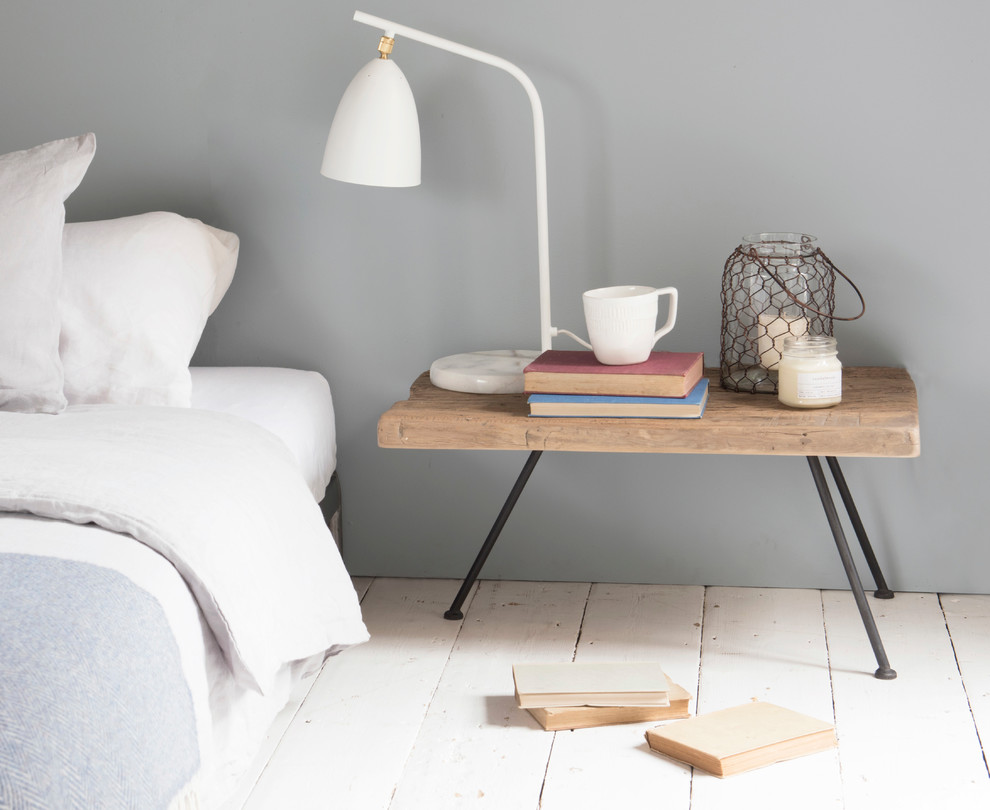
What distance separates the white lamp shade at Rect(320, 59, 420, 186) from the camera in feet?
→ 6.59

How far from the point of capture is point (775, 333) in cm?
204

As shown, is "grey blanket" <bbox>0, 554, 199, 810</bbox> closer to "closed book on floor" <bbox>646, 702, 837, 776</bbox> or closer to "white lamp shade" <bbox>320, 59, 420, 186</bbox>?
"closed book on floor" <bbox>646, 702, 837, 776</bbox>

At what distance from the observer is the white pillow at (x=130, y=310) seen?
1.92 metres

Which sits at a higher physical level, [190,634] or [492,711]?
[190,634]

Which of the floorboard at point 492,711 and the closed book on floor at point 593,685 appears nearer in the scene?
the floorboard at point 492,711

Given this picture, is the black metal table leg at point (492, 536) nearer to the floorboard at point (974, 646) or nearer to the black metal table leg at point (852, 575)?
the black metal table leg at point (852, 575)

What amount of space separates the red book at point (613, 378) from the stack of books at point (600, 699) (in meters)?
0.47

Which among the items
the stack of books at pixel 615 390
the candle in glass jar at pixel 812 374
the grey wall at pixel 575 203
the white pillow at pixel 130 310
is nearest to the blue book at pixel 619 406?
the stack of books at pixel 615 390

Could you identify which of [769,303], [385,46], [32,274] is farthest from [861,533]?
[32,274]

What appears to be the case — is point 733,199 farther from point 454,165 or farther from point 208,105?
point 208,105

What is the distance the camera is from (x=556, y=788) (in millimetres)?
1617

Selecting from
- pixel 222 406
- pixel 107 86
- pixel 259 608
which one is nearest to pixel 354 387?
pixel 222 406

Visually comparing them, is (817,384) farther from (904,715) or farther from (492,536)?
(492,536)

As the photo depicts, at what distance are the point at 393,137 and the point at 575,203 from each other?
418 millimetres
